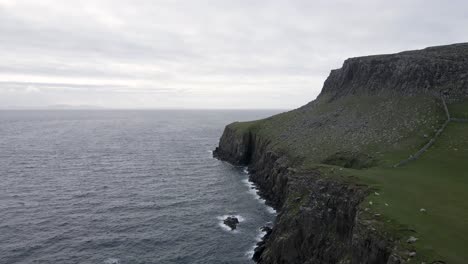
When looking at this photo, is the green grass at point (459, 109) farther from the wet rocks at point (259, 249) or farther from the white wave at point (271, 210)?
the wet rocks at point (259, 249)

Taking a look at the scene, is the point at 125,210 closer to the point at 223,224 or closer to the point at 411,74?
the point at 223,224

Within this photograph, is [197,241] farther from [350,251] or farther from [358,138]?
[358,138]

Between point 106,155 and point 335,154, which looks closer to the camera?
point 335,154

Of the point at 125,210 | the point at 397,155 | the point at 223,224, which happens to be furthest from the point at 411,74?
the point at 125,210

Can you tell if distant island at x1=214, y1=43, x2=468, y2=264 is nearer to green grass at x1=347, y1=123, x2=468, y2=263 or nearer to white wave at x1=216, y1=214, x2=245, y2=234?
green grass at x1=347, y1=123, x2=468, y2=263

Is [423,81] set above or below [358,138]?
above

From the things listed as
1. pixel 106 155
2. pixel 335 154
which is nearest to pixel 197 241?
pixel 335 154
